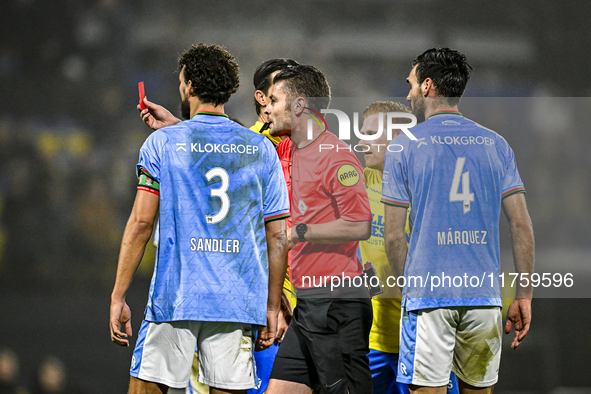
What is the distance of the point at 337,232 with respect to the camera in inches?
112

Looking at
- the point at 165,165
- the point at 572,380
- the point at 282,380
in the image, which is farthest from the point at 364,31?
the point at 572,380

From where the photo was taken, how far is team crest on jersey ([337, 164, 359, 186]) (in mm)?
2889

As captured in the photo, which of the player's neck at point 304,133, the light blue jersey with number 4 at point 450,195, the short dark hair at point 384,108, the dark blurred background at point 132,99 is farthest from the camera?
the dark blurred background at point 132,99

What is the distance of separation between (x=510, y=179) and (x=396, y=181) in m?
0.57

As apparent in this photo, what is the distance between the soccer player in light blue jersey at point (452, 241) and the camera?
2535mm

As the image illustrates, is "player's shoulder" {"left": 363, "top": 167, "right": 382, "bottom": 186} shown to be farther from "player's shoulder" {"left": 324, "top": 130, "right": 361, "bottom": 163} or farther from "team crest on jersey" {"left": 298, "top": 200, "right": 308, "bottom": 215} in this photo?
"team crest on jersey" {"left": 298, "top": 200, "right": 308, "bottom": 215}

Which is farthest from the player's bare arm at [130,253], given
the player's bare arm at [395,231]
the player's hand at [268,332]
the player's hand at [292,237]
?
the player's bare arm at [395,231]

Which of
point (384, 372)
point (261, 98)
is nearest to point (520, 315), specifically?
point (384, 372)

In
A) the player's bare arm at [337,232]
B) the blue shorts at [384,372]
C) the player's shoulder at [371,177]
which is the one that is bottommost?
the blue shorts at [384,372]

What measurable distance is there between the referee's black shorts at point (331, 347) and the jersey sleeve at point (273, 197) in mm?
548

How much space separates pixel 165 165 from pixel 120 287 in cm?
54

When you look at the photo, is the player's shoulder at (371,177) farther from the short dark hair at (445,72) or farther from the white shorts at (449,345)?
Answer: the white shorts at (449,345)

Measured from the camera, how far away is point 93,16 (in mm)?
4102

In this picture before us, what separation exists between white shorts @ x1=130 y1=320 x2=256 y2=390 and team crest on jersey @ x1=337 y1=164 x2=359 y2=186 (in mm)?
950
